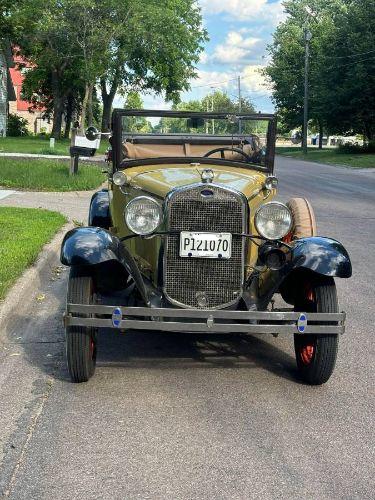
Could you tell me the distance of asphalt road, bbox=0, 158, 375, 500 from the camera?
11.3 ft

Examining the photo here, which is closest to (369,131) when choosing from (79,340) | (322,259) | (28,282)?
(28,282)

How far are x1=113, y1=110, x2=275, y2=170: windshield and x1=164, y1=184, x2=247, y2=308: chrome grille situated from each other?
128 cm

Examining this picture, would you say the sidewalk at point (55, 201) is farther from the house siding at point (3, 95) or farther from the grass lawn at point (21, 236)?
the house siding at point (3, 95)

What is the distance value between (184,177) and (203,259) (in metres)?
0.73

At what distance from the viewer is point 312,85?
60781 mm

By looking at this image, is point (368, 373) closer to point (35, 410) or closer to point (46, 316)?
point (35, 410)

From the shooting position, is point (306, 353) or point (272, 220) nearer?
point (272, 220)

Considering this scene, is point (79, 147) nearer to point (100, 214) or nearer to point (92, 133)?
point (100, 214)

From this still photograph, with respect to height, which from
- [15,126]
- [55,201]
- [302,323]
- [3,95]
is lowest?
[55,201]

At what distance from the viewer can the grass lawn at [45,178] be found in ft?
55.2

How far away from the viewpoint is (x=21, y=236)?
31.0 feet

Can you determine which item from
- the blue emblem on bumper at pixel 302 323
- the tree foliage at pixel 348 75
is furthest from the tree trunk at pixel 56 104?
the blue emblem on bumper at pixel 302 323

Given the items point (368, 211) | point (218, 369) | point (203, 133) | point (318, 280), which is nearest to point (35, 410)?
point (218, 369)

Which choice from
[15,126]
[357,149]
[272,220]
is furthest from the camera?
[15,126]
